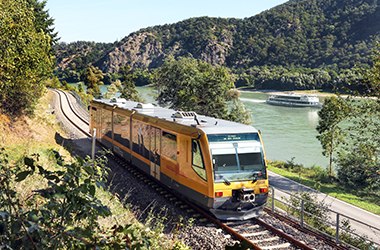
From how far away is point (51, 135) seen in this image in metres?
27.3

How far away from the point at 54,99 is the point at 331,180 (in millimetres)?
33428

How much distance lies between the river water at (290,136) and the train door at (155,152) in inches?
1011

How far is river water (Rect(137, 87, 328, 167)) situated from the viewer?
4175cm

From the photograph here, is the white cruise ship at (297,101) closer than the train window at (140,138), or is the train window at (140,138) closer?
the train window at (140,138)

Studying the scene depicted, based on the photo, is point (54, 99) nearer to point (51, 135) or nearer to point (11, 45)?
point (51, 135)

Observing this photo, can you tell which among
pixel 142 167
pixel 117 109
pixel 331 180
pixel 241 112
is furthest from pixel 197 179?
pixel 241 112

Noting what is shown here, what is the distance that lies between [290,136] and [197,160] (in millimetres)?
39155

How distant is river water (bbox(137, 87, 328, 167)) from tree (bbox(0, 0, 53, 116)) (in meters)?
22.7

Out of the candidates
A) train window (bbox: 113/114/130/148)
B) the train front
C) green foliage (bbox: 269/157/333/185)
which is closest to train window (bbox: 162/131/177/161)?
the train front

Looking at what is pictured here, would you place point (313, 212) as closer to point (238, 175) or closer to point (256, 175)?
point (256, 175)

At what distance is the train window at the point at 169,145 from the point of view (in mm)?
14086

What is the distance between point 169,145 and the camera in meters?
→ 14.6

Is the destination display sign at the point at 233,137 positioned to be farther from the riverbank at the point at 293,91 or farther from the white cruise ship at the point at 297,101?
the riverbank at the point at 293,91

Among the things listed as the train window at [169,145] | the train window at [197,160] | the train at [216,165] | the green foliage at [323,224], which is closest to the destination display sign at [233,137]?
the train at [216,165]
